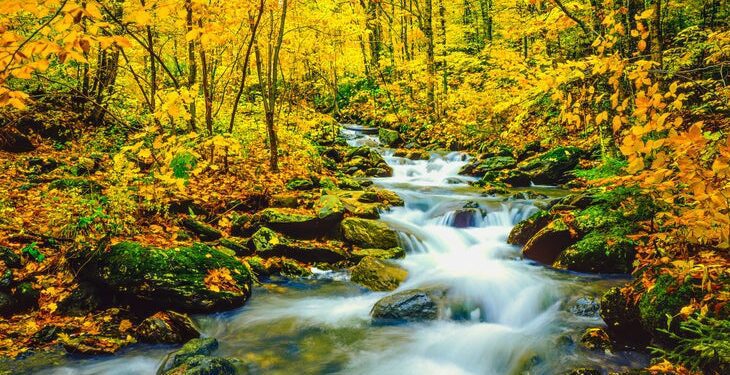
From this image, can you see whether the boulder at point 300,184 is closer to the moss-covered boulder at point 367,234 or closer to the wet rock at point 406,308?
the moss-covered boulder at point 367,234

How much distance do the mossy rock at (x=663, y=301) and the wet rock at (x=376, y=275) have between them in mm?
3963

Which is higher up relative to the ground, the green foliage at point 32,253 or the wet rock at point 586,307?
the green foliage at point 32,253

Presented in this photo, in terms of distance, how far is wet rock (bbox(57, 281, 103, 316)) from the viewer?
18.9 ft

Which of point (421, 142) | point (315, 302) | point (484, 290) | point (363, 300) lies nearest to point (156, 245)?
point (315, 302)

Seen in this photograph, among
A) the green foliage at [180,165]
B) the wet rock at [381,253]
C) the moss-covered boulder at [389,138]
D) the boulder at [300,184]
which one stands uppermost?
the moss-covered boulder at [389,138]

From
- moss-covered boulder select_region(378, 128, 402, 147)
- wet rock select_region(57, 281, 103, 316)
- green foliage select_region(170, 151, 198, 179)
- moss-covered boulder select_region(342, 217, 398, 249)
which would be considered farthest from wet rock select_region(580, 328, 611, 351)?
moss-covered boulder select_region(378, 128, 402, 147)

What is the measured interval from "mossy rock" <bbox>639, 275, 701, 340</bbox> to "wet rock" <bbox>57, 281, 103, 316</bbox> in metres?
6.64

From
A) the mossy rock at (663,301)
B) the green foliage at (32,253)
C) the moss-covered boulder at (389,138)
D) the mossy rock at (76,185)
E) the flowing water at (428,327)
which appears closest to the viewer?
the mossy rock at (663,301)

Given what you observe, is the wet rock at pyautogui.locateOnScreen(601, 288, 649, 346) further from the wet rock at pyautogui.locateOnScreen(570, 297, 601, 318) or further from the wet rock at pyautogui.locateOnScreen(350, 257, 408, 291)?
the wet rock at pyautogui.locateOnScreen(350, 257, 408, 291)

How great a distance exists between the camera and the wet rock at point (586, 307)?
6098mm

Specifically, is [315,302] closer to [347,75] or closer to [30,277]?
[30,277]

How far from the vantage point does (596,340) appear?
5.15 metres

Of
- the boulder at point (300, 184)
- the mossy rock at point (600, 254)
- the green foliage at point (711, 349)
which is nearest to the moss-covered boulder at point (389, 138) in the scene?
the boulder at point (300, 184)

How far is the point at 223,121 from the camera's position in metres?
12.6
